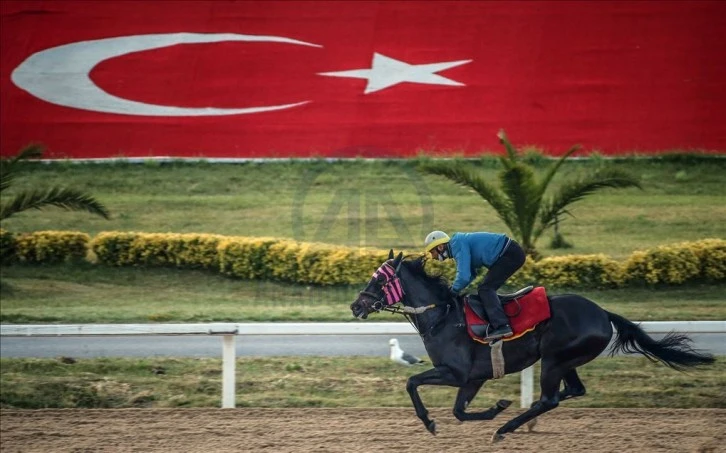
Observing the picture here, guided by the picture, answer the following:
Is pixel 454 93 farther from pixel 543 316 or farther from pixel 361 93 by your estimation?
pixel 543 316

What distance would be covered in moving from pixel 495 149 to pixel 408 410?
451 inches

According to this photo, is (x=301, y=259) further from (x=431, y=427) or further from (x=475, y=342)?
(x=431, y=427)

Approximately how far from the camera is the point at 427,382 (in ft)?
28.2

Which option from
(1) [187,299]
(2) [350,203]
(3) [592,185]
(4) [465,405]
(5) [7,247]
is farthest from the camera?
(2) [350,203]

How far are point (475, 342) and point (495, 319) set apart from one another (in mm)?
339

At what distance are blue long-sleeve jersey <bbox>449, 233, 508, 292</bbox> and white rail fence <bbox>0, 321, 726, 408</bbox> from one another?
1378 mm

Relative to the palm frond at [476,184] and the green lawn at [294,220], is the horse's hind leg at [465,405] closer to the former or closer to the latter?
the green lawn at [294,220]

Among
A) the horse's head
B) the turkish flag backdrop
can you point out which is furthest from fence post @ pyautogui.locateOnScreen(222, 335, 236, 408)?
the turkish flag backdrop

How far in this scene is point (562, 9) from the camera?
2075cm

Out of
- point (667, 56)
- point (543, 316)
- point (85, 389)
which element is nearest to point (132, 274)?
point (85, 389)

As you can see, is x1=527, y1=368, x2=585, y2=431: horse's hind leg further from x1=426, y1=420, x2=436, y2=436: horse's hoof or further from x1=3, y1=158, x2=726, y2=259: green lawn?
x1=3, y1=158, x2=726, y2=259: green lawn

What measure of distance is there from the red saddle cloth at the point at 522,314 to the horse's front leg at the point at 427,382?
16.7 inches

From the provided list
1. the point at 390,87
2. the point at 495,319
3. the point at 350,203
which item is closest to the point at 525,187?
the point at 350,203

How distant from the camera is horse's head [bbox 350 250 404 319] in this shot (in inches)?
340
